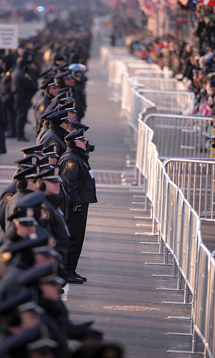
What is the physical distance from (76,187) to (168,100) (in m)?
14.7

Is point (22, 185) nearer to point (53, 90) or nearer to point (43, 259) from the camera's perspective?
point (43, 259)

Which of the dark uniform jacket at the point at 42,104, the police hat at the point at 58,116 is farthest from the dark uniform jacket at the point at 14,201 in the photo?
the dark uniform jacket at the point at 42,104

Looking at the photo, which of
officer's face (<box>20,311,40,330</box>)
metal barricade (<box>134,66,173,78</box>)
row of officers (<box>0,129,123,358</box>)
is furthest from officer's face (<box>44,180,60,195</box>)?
metal barricade (<box>134,66,173,78</box>)

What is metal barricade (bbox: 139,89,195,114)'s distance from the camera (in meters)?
23.5

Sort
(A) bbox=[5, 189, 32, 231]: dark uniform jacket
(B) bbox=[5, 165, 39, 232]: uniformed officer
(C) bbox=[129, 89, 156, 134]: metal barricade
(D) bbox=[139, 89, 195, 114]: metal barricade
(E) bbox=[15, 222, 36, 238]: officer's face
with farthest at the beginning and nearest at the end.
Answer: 1. (D) bbox=[139, 89, 195, 114]: metal barricade
2. (C) bbox=[129, 89, 156, 134]: metal barricade
3. (B) bbox=[5, 165, 39, 232]: uniformed officer
4. (A) bbox=[5, 189, 32, 231]: dark uniform jacket
5. (E) bbox=[15, 222, 36, 238]: officer's face

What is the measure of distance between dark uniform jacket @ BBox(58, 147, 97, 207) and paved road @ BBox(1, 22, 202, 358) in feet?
3.64

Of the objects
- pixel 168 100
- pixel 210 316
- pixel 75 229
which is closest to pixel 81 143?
pixel 75 229

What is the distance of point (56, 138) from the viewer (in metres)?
11.3

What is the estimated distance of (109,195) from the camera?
15836 millimetres

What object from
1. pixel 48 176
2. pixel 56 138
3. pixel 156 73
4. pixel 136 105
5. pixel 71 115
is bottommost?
pixel 48 176

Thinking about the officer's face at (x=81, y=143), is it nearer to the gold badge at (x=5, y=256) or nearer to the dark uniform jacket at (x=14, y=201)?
the dark uniform jacket at (x=14, y=201)

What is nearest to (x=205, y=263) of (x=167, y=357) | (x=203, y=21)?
(x=167, y=357)

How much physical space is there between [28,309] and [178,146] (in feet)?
42.7

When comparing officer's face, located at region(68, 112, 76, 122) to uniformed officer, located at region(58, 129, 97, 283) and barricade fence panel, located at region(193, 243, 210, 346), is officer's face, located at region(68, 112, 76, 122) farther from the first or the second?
barricade fence panel, located at region(193, 243, 210, 346)
